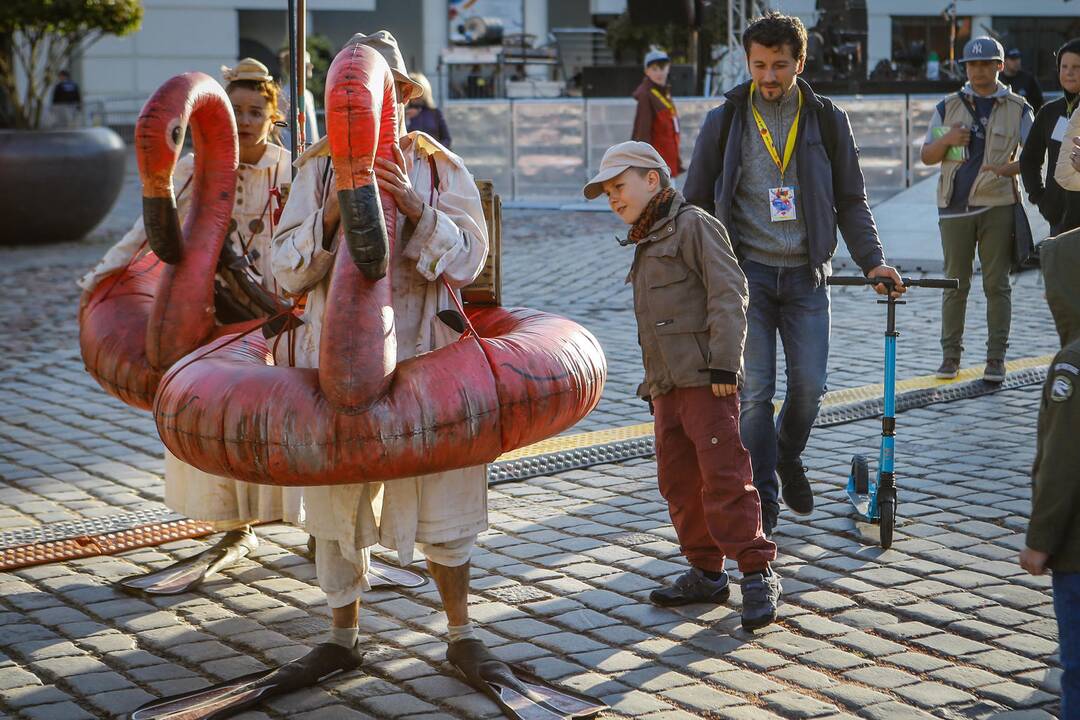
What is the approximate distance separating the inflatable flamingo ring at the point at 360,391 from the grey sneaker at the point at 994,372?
5197 mm

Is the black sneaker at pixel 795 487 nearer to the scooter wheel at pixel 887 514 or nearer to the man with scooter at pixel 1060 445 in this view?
the scooter wheel at pixel 887 514

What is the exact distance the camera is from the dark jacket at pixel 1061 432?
3.20 metres

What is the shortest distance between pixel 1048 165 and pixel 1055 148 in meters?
0.13

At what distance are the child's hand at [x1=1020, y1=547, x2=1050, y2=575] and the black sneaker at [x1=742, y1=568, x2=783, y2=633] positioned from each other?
1.42 m

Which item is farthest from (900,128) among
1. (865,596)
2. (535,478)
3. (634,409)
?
(865,596)

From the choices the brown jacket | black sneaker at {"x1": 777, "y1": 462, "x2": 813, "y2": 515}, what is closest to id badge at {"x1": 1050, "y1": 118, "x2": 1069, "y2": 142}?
black sneaker at {"x1": 777, "y1": 462, "x2": 813, "y2": 515}

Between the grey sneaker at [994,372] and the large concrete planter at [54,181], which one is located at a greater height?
the large concrete planter at [54,181]

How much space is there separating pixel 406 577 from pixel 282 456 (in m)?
1.75

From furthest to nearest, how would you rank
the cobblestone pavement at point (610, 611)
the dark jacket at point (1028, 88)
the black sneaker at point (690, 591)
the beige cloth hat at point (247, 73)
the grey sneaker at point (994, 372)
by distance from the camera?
the dark jacket at point (1028, 88), the grey sneaker at point (994, 372), the beige cloth hat at point (247, 73), the black sneaker at point (690, 591), the cobblestone pavement at point (610, 611)

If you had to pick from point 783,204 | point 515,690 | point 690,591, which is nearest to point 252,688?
point 515,690

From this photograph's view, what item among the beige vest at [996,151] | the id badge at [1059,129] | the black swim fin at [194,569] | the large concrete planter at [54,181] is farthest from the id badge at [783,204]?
the large concrete planter at [54,181]

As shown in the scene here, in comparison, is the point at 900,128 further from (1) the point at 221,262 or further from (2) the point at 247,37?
(2) the point at 247,37

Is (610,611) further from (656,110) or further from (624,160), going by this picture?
(656,110)

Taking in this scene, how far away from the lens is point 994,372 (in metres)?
8.42
